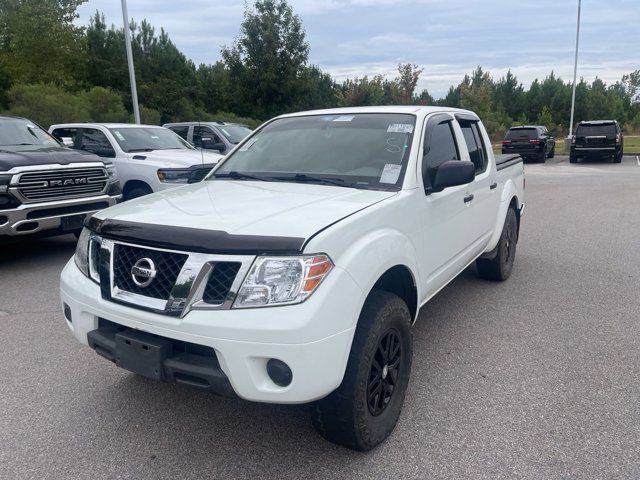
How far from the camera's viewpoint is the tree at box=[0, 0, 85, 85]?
24.6 metres

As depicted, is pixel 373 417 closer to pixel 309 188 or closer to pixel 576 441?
pixel 576 441

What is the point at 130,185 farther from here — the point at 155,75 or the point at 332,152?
the point at 155,75

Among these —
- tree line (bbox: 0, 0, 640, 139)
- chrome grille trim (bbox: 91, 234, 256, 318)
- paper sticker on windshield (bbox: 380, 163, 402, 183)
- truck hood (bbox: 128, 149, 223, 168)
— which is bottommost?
chrome grille trim (bbox: 91, 234, 256, 318)

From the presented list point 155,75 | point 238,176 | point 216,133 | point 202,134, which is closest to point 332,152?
point 238,176

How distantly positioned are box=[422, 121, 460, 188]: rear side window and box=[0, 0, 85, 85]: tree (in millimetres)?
24642

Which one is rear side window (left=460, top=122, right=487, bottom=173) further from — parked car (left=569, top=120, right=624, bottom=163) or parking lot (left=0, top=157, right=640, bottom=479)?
parked car (left=569, top=120, right=624, bottom=163)

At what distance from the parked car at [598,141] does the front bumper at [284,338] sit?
23.3 meters

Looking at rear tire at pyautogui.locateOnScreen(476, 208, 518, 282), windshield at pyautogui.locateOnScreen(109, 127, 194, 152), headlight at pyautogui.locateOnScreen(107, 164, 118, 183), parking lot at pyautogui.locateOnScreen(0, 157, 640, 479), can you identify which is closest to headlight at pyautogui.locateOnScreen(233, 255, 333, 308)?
parking lot at pyautogui.locateOnScreen(0, 157, 640, 479)

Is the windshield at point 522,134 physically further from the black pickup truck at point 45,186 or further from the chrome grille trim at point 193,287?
the chrome grille trim at point 193,287

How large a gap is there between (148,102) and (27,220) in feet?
90.6

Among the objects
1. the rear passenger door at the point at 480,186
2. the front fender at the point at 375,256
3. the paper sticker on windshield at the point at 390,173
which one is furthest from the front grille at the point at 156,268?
the rear passenger door at the point at 480,186

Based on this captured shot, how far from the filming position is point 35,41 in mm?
24594

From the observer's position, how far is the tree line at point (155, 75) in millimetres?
21312

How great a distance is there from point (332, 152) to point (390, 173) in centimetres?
55
